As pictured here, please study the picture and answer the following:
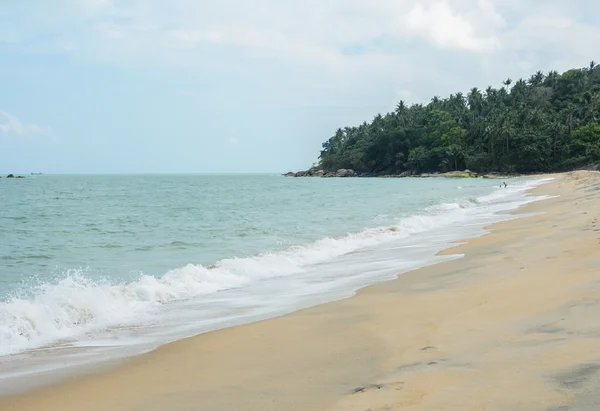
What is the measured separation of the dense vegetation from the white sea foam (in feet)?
296

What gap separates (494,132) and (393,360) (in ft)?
341

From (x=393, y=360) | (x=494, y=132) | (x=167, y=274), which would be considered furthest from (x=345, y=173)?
(x=393, y=360)

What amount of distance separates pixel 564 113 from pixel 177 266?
108159 mm

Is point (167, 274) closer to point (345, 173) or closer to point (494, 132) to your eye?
point (494, 132)

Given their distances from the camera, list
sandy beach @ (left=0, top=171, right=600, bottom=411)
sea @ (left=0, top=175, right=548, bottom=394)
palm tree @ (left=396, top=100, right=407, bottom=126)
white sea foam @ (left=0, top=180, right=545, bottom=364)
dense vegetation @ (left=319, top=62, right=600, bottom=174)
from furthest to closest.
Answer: palm tree @ (left=396, top=100, right=407, bottom=126), dense vegetation @ (left=319, top=62, right=600, bottom=174), white sea foam @ (left=0, top=180, right=545, bottom=364), sea @ (left=0, top=175, right=548, bottom=394), sandy beach @ (left=0, top=171, right=600, bottom=411)

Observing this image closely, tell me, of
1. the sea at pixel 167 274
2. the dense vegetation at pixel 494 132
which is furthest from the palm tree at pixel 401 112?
the sea at pixel 167 274

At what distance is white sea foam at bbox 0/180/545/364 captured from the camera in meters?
6.87

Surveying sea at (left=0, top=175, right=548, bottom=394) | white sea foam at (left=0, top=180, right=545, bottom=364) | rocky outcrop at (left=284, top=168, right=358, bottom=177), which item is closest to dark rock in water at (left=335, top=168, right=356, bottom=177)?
rocky outcrop at (left=284, top=168, right=358, bottom=177)

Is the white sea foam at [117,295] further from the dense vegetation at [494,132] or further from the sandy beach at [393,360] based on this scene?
the dense vegetation at [494,132]

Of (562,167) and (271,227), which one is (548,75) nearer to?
(562,167)

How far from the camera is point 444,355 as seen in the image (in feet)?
15.0

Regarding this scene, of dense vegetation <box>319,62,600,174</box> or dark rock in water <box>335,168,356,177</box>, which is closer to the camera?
dense vegetation <box>319,62,600,174</box>

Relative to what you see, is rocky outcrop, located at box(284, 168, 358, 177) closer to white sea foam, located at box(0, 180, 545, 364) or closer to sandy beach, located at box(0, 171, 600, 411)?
white sea foam, located at box(0, 180, 545, 364)

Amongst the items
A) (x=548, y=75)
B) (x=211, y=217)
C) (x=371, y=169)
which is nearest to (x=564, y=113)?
(x=548, y=75)
